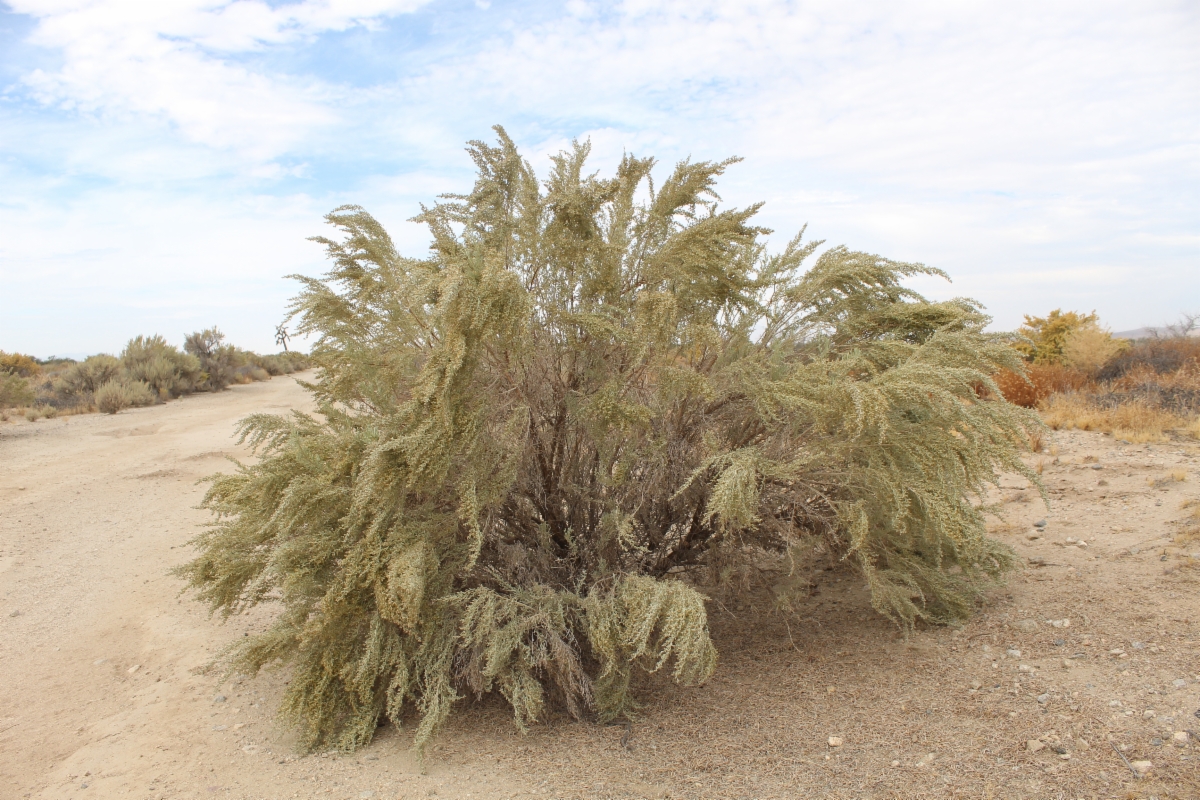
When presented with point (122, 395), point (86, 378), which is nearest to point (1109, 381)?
point (122, 395)

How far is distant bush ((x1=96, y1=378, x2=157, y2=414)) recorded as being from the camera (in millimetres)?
15684

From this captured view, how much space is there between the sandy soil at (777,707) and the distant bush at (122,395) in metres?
10.5

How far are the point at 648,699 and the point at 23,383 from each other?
15570 mm

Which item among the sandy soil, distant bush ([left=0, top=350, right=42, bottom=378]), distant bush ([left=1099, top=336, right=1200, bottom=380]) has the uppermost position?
distant bush ([left=0, top=350, right=42, bottom=378])

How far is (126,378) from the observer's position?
57.5 ft

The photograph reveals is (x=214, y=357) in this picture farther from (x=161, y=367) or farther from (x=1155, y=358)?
(x=1155, y=358)

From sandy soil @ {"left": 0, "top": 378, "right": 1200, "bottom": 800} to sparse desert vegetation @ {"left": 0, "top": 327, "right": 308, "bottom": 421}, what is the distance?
8978 millimetres

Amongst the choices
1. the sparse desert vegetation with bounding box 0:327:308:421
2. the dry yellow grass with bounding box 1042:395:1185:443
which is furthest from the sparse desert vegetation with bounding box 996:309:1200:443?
the sparse desert vegetation with bounding box 0:327:308:421

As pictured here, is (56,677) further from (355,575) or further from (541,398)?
(541,398)

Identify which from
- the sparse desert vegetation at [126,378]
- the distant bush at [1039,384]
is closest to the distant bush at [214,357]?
the sparse desert vegetation at [126,378]

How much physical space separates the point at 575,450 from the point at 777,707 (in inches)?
73.8

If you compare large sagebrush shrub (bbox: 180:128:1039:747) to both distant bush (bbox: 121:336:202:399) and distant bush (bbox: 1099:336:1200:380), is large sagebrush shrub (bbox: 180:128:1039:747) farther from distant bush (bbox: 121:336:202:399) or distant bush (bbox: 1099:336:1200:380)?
distant bush (bbox: 121:336:202:399)

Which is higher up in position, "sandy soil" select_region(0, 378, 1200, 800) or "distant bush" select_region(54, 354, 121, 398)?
"distant bush" select_region(54, 354, 121, 398)

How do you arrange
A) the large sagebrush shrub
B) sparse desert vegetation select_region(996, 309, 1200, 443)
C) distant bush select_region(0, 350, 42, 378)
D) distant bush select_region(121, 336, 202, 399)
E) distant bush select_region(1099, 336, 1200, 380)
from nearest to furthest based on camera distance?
the large sagebrush shrub < sparse desert vegetation select_region(996, 309, 1200, 443) < distant bush select_region(1099, 336, 1200, 380) < distant bush select_region(121, 336, 202, 399) < distant bush select_region(0, 350, 42, 378)
